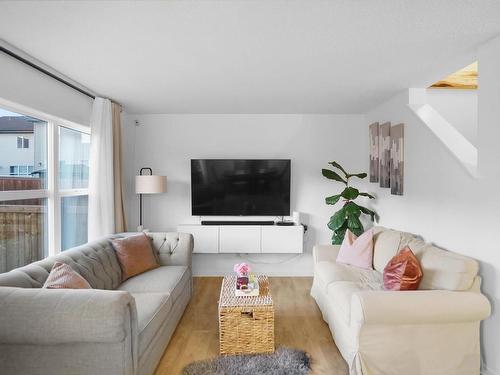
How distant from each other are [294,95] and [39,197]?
2.85 metres

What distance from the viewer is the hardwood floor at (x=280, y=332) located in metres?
2.46

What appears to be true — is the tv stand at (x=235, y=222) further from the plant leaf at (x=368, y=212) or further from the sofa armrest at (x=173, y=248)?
the plant leaf at (x=368, y=212)

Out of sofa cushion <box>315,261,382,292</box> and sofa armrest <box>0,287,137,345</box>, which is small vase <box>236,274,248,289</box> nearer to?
sofa cushion <box>315,261,382,292</box>

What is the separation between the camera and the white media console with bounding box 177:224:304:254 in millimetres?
4387

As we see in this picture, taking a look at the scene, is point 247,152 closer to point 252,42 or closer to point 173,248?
point 173,248

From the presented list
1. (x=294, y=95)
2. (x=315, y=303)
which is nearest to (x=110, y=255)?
(x=315, y=303)

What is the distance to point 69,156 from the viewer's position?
3.50 m

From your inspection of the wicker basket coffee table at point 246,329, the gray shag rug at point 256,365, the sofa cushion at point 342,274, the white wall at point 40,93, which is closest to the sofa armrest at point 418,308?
the gray shag rug at point 256,365

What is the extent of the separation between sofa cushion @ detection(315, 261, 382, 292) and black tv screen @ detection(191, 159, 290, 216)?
4.49ft

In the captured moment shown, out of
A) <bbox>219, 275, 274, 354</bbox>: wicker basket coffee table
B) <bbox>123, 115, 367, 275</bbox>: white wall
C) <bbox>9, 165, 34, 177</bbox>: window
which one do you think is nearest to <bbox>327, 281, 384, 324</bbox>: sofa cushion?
<bbox>219, 275, 274, 354</bbox>: wicker basket coffee table

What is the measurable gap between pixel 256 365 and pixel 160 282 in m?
1.15

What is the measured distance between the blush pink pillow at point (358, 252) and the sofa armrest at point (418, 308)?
120 centimetres

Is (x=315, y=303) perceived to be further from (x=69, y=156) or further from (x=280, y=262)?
(x=69, y=156)

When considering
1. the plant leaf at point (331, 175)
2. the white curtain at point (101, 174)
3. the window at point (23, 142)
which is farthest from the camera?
the plant leaf at point (331, 175)
